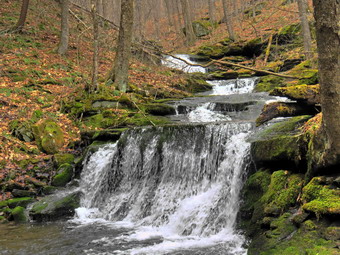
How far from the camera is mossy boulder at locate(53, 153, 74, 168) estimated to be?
10.4m

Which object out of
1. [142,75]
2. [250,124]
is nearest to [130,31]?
[142,75]

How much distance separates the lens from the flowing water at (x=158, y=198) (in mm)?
6254

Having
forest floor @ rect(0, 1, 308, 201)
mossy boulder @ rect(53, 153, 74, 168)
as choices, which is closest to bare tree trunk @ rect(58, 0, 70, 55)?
forest floor @ rect(0, 1, 308, 201)

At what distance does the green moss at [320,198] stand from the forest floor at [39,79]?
3.78 metres

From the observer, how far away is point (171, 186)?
8.25 meters

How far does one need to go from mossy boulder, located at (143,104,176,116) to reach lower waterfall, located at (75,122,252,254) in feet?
8.44

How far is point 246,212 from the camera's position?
6023 millimetres

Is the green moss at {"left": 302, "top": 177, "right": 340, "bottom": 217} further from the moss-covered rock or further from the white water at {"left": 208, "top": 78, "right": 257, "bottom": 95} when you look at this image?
the white water at {"left": 208, "top": 78, "right": 257, "bottom": 95}

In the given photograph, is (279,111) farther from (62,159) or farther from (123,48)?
(123,48)

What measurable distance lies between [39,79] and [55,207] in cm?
778

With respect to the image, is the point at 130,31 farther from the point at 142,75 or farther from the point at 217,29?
the point at 217,29

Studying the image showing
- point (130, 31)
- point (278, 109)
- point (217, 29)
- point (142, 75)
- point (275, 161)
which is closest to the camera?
point (275, 161)

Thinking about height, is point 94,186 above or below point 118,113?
below

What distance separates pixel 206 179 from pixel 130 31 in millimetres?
8561
